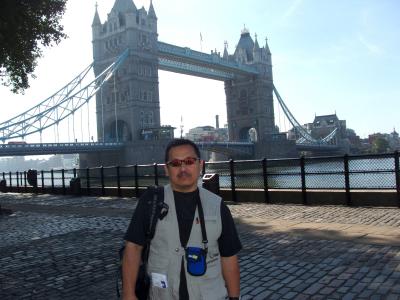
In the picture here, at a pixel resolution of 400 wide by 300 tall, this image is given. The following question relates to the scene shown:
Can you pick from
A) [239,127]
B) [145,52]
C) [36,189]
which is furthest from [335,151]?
[36,189]

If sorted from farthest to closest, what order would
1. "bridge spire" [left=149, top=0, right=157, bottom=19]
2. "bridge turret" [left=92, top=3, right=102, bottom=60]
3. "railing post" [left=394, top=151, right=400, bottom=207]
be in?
1. "bridge spire" [left=149, top=0, right=157, bottom=19]
2. "bridge turret" [left=92, top=3, right=102, bottom=60]
3. "railing post" [left=394, top=151, right=400, bottom=207]

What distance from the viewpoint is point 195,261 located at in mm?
2492

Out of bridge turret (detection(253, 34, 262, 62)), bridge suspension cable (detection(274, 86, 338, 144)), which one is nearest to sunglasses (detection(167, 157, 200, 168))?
bridge suspension cable (detection(274, 86, 338, 144))

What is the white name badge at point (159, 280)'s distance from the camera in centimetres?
254

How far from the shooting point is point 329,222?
8.08 m

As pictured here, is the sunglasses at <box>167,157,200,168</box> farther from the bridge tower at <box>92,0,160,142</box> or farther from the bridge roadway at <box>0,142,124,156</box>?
the bridge tower at <box>92,0,160,142</box>

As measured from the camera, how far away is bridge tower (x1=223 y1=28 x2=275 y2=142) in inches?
4599

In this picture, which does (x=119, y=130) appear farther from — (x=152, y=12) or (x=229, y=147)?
(x=152, y=12)

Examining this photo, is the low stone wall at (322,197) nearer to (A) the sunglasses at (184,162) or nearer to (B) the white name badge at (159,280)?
(A) the sunglasses at (184,162)

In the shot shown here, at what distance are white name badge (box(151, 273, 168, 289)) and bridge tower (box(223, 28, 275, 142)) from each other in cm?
11190

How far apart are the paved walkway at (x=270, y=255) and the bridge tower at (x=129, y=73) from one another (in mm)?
73430

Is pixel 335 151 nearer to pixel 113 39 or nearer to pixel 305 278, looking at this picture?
pixel 113 39

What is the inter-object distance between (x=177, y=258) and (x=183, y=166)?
20.2 inches

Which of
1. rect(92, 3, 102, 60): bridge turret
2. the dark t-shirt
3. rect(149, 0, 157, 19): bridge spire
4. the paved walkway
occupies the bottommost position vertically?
the paved walkway
